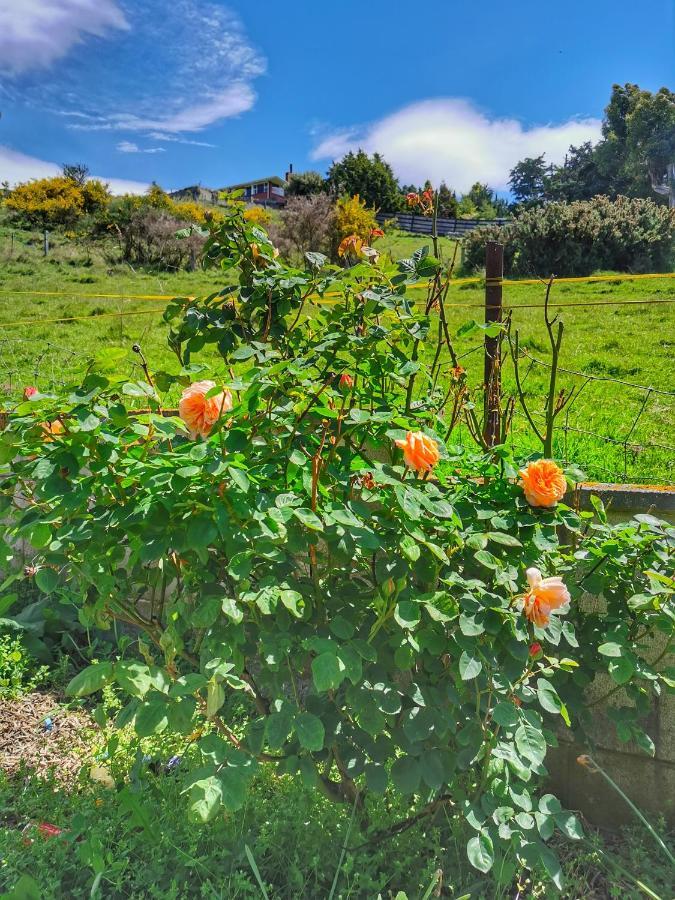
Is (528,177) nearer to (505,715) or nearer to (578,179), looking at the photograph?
(578,179)

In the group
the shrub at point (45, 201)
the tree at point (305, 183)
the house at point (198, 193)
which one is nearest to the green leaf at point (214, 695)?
the shrub at point (45, 201)

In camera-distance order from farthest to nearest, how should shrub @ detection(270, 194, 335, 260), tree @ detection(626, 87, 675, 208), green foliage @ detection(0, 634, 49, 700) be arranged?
tree @ detection(626, 87, 675, 208) → shrub @ detection(270, 194, 335, 260) → green foliage @ detection(0, 634, 49, 700)

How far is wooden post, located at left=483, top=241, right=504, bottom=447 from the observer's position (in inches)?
88.4

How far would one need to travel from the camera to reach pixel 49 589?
1520 millimetres

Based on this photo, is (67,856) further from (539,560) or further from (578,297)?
(578,297)

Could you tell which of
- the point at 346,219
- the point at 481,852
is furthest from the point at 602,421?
the point at 346,219

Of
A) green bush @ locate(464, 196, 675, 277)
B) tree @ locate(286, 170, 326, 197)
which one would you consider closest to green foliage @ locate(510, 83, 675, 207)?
tree @ locate(286, 170, 326, 197)

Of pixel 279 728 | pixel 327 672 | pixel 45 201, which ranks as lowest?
pixel 279 728

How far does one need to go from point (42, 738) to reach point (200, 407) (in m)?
1.69

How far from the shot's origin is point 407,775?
140 centimetres

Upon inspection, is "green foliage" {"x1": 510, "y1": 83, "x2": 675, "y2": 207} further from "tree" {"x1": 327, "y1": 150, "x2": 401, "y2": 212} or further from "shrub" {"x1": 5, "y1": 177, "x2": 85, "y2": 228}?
"shrub" {"x1": 5, "y1": 177, "x2": 85, "y2": 228}

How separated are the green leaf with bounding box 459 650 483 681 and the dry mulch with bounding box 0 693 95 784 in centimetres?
151

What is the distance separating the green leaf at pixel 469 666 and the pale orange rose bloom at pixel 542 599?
0.46ft

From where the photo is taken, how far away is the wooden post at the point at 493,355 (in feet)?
7.37
